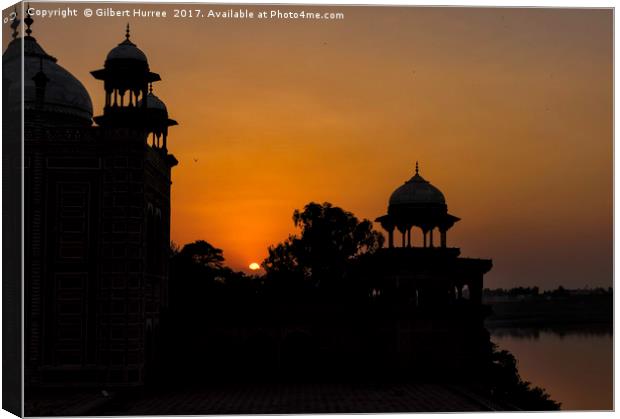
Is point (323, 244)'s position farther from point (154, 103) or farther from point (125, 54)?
point (125, 54)

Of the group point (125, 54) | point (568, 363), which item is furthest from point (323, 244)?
point (125, 54)

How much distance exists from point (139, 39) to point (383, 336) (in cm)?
1156

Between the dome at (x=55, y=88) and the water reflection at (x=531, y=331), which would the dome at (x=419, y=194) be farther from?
the water reflection at (x=531, y=331)

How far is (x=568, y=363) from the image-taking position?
47562 millimetres

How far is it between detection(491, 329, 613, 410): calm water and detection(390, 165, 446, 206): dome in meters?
6.22

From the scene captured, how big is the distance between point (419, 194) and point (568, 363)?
18453mm

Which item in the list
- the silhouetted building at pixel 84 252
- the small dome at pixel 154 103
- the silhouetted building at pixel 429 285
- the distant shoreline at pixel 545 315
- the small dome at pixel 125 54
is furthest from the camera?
the distant shoreline at pixel 545 315

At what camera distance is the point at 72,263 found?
2728 centimetres

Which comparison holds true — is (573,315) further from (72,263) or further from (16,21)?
(16,21)

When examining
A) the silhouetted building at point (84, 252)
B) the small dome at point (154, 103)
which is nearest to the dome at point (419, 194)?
the small dome at point (154, 103)

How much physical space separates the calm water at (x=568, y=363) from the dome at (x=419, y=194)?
6215 millimetres

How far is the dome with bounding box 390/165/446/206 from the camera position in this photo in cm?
3228

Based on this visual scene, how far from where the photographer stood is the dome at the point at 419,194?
106 feet

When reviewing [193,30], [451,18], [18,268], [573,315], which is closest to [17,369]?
[18,268]
